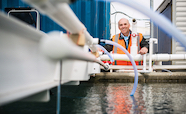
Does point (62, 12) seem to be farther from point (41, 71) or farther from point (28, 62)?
point (41, 71)

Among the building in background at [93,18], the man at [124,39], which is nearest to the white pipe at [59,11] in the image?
the man at [124,39]

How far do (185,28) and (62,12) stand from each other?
4.27m

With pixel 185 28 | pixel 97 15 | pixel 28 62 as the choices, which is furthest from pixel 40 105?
pixel 185 28

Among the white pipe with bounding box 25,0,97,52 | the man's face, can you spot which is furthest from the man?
the white pipe with bounding box 25,0,97,52

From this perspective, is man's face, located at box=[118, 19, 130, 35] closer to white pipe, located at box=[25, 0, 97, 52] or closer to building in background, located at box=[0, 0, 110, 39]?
building in background, located at box=[0, 0, 110, 39]

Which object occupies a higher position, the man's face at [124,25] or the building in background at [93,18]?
the building in background at [93,18]

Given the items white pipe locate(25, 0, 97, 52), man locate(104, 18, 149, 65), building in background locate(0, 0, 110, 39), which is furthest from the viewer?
building in background locate(0, 0, 110, 39)

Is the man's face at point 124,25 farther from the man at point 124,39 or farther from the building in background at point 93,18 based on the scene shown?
the building in background at point 93,18

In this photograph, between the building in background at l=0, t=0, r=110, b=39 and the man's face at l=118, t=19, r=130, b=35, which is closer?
the man's face at l=118, t=19, r=130, b=35

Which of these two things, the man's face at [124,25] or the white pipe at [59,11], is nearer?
the white pipe at [59,11]

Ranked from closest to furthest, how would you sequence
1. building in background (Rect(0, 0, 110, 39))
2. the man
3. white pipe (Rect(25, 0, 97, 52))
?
white pipe (Rect(25, 0, 97, 52)) < the man < building in background (Rect(0, 0, 110, 39))

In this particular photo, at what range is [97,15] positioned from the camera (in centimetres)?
431

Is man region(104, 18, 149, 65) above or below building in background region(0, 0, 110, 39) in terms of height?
below

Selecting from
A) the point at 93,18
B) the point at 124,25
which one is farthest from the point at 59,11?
the point at 93,18
